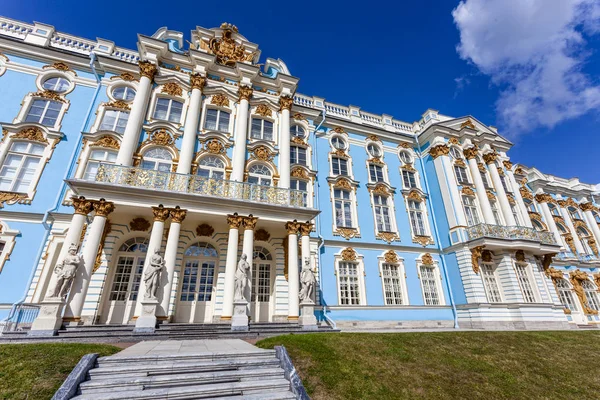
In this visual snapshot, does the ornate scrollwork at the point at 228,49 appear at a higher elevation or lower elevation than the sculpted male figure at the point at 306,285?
higher

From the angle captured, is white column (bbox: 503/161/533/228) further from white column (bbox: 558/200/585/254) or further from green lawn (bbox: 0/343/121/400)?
green lawn (bbox: 0/343/121/400)

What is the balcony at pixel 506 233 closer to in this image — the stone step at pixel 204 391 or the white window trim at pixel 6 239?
the stone step at pixel 204 391

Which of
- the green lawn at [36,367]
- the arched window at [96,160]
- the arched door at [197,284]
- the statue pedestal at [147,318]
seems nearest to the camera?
the green lawn at [36,367]

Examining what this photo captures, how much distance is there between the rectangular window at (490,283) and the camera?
15.7 meters

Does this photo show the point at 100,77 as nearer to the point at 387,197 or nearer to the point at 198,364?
the point at 198,364

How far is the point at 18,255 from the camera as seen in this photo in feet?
35.2

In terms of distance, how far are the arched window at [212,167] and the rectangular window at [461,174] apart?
1527cm

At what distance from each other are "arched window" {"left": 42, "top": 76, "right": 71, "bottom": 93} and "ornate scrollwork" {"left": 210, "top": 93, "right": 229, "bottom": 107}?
6809mm

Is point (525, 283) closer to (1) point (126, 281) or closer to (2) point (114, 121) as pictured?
(1) point (126, 281)

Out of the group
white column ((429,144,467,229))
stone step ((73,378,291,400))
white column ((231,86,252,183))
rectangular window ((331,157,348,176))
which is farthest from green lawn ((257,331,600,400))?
rectangular window ((331,157,348,176))

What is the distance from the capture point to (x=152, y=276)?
9.46 metres

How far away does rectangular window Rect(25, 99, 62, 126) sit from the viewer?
1292 centimetres

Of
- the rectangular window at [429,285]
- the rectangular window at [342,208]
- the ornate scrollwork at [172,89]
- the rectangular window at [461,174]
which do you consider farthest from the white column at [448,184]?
the ornate scrollwork at [172,89]

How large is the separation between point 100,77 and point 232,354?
15.4 metres
